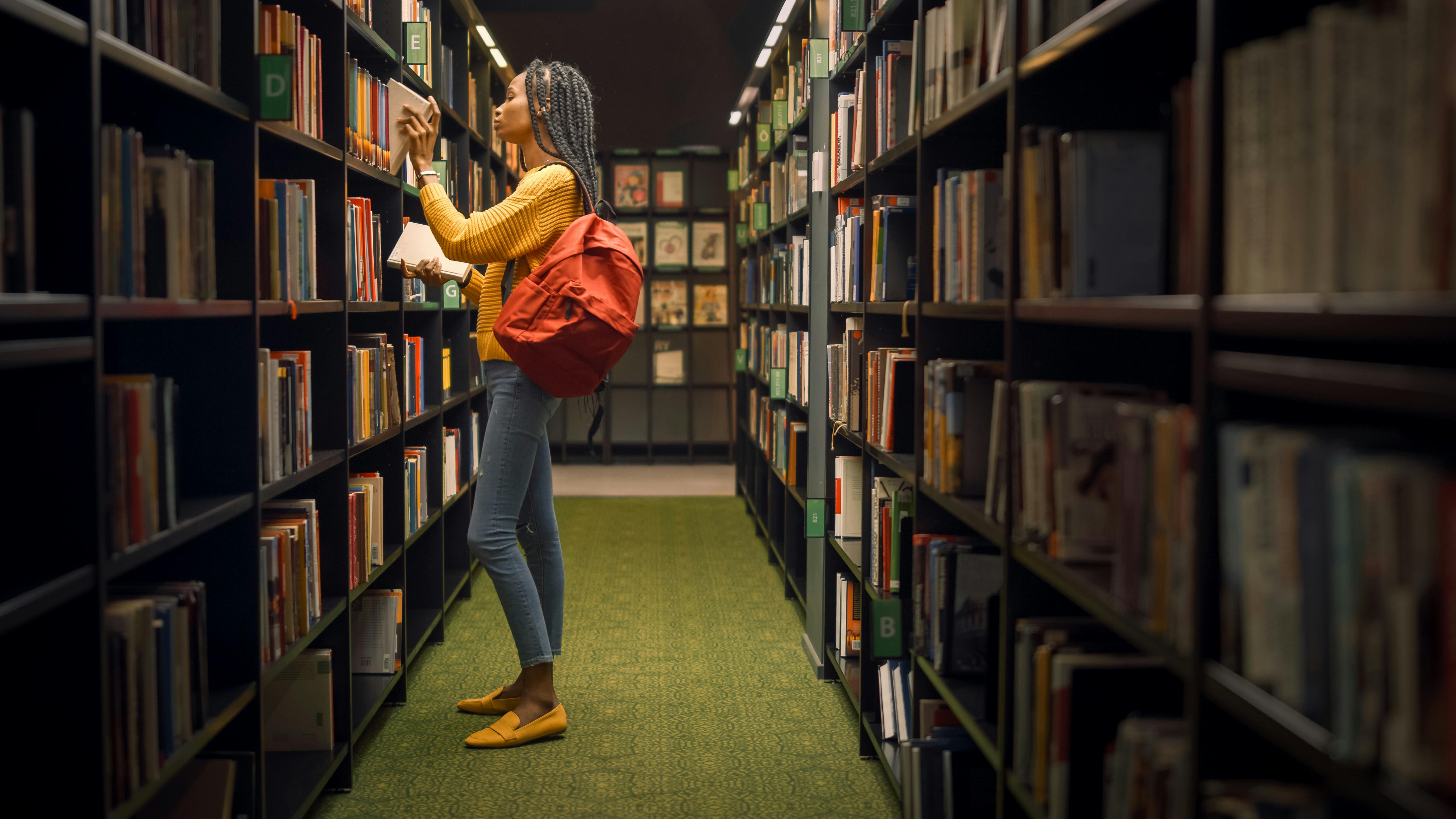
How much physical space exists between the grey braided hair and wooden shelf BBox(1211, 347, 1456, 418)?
1.85 meters

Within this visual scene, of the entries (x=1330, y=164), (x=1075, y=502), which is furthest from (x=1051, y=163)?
(x=1330, y=164)

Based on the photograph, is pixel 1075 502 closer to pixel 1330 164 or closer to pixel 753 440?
pixel 1330 164

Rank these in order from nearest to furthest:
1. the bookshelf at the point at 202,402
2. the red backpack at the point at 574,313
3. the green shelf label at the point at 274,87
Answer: the bookshelf at the point at 202,402 < the green shelf label at the point at 274,87 < the red backpack at the point at 574,313

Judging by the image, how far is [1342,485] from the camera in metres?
0.78

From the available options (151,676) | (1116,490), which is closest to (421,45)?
(151,676)

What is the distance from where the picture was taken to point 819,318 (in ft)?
10.2

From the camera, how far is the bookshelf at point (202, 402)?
1.22m

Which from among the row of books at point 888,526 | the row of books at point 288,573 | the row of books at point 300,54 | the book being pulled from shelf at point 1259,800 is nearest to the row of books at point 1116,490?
the book being pulled from shelf at point 1259,800

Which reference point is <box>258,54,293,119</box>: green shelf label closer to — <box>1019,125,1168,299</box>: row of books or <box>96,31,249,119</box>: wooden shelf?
<box>96,31,249,119</box>: wooden shelf

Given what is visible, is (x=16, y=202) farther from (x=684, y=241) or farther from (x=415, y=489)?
(x=684, y=241)

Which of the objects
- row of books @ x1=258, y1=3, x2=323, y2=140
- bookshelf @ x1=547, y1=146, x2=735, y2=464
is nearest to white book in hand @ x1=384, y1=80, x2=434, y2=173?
row of books @ x1=258, y1=3, x2=323, y2=140

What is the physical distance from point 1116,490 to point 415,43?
2.47 meters

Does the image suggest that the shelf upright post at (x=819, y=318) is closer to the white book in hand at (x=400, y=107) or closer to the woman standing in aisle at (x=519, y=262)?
the woman standing in aisle at (x=519, y=262)

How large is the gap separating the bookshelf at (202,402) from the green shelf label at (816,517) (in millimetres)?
1145
